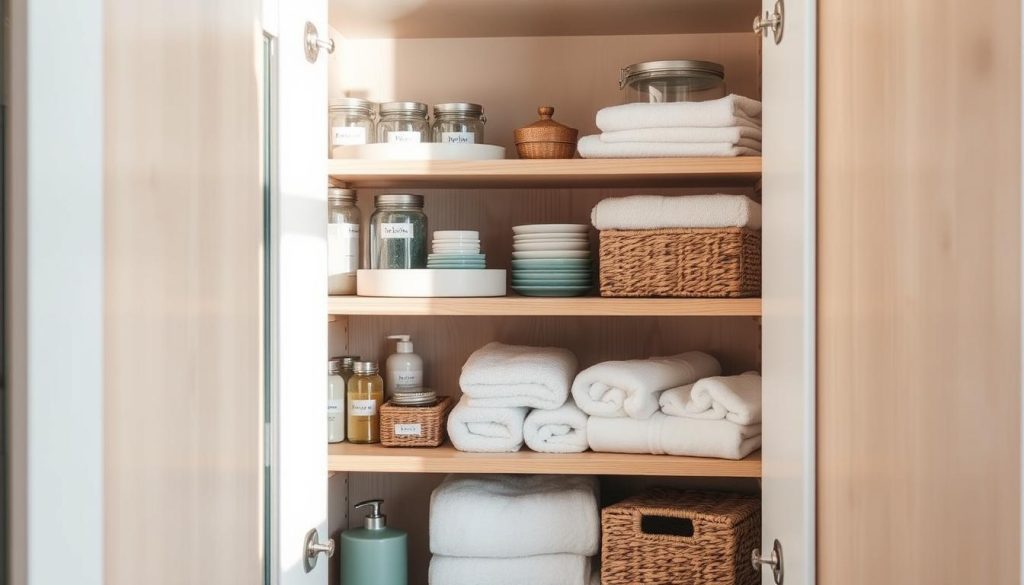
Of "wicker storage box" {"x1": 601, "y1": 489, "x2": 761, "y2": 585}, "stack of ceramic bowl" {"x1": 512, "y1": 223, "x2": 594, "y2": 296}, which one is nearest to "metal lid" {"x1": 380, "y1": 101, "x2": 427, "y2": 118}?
"stack of ceramic bowl" {"x1": 512, "y1": 223, "x2": 594, "y2": 296}

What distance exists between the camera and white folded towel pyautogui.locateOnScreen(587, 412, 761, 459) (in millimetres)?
1515

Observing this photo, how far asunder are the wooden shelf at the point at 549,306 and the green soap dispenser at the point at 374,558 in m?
0.35

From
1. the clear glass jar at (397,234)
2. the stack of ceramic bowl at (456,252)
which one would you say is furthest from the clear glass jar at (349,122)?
the stack of ceramic bowl at (456,252)

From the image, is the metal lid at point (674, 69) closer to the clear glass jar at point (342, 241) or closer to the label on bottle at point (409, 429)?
the clear glass jar at point (342, 241)

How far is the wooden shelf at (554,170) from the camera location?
4.96 ft

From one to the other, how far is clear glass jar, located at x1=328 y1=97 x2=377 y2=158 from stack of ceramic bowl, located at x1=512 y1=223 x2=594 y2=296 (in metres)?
0.31

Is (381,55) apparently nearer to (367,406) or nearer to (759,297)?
(367,406)
